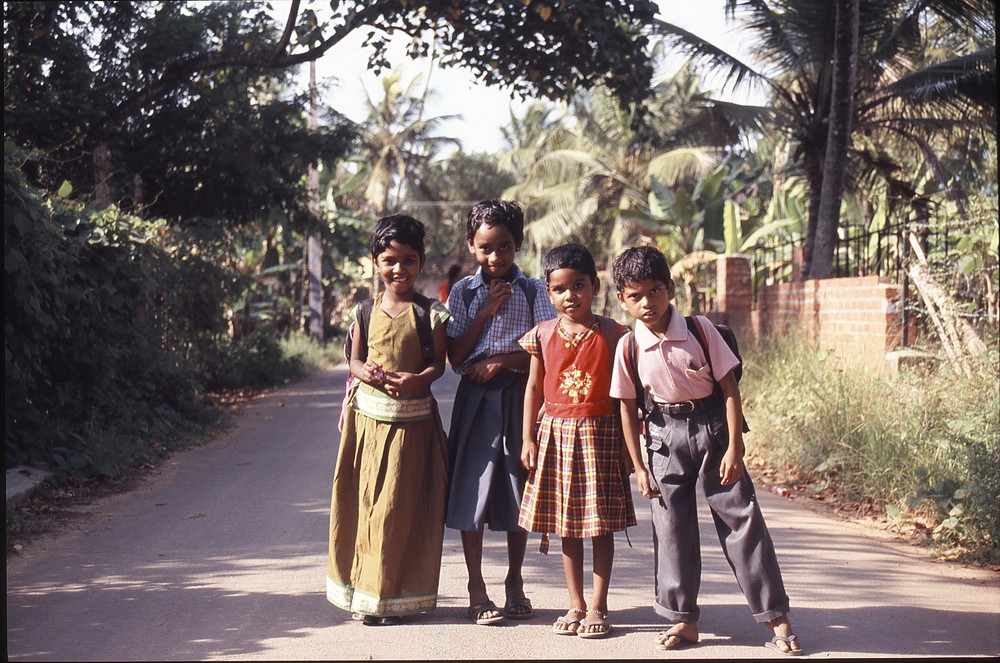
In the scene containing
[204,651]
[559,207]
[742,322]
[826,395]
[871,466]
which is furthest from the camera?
[559,207]

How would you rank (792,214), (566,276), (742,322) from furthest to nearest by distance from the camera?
(792,214), (742,322), (566,276)

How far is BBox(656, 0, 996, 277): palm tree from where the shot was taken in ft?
39.9

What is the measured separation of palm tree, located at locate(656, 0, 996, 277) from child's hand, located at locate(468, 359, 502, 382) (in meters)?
8.69

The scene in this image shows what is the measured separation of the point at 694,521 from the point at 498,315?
124 cm

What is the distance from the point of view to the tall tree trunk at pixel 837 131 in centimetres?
1148

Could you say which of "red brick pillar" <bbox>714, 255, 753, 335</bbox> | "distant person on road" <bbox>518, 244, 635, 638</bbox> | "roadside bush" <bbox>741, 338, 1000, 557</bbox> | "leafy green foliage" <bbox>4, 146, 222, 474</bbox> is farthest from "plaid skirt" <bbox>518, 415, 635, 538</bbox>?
"red brick pillar" <bbox>714, 255, 753, 335</bbox>

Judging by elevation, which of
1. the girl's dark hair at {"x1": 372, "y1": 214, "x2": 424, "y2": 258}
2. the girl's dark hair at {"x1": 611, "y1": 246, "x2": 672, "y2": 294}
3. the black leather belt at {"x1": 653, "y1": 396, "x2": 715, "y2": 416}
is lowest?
the black leather belt at {"x1": 653, "y1": 396, "x2": 715, "y2": 416}

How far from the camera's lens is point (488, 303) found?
15.0 feet

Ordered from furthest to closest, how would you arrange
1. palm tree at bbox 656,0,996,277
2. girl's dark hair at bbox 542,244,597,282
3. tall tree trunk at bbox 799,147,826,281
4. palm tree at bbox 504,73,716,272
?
1. palm tree at bbox 504,73,716,272
2. tall tree trunk at bbox 799,147,826,281
3. palm tree at bbox 656,0,996,277
4. girl's dark hair at bbox 542,244,597,282

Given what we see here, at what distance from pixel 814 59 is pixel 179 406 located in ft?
29.4

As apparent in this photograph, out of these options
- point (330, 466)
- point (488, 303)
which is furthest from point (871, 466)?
point (330, 466)

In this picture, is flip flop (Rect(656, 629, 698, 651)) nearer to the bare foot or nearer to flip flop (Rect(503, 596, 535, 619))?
the bare foot

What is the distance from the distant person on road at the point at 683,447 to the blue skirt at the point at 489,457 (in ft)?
1.81

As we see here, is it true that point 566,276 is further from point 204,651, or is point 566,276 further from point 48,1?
point 48,1
